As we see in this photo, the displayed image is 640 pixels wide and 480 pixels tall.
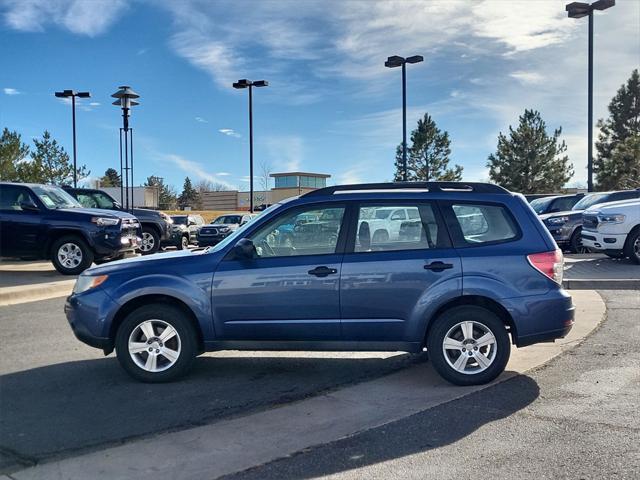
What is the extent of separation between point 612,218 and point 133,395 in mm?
10678

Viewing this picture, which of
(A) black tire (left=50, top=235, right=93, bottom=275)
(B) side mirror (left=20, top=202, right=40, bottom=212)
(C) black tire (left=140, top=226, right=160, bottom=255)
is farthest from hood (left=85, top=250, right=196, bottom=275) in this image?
(C) black tire (left=140, top=226, right=160, bottom=255)

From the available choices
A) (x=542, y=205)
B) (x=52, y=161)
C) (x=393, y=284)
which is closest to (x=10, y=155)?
(x=52, y=161)

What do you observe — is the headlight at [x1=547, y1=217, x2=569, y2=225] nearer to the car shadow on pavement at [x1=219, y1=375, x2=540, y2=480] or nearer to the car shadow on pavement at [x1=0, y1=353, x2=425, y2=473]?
the car shadow on pavement at [x1=0, y1=353, x2=425, y2=473]

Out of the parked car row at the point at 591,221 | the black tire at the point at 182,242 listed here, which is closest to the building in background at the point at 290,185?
the black tire at the point at 182,242

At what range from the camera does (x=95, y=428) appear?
14.3 ft

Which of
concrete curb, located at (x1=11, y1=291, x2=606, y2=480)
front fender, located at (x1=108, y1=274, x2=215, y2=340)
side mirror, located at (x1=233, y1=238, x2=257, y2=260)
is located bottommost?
concrete curb, located at (x1=11, y1=291, x2=606, y2=480)

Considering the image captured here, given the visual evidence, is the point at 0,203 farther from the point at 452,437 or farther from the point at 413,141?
the point at 413,141

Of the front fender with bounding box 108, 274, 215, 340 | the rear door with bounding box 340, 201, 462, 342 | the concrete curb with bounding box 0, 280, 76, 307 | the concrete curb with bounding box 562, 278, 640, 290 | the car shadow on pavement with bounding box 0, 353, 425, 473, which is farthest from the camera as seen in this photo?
the concrete curb with bounding box 562, 278, 640, 290

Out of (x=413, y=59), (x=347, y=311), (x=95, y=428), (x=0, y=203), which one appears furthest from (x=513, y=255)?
(x=413, y=59)

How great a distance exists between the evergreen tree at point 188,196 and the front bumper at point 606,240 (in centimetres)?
9938

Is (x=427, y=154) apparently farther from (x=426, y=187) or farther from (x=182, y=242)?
(x=426, y=187)

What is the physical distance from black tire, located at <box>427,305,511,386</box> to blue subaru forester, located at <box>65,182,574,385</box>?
1 cm

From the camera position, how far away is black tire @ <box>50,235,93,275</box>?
12.0 m

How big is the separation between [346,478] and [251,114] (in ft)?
78.9
